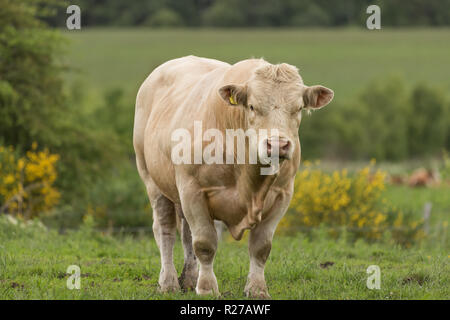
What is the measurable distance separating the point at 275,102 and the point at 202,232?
1397 millimetres

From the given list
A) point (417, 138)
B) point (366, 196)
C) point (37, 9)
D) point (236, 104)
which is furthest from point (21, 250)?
point (417, 138)

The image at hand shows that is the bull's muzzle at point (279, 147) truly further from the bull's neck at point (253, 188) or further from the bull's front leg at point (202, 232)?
the bull's front leg at point (202, 232)

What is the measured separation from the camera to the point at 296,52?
77.9 metres

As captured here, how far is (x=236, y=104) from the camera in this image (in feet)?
19.4

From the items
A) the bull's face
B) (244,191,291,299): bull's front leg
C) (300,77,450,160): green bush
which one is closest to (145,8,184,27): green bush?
(300,77,450,160): green bush

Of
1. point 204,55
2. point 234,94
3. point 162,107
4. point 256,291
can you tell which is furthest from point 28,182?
point 204,55

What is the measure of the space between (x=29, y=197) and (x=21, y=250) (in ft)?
29.1

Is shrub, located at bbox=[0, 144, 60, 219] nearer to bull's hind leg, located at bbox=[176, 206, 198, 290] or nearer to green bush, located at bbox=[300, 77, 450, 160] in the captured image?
bull's hind leg, located at bbox=[176, 206, 198, 290]

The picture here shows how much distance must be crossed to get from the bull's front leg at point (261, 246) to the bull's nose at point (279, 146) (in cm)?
96

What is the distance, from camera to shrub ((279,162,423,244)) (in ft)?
47.5

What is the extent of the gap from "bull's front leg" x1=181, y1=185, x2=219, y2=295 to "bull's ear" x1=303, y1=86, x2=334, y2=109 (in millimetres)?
1222

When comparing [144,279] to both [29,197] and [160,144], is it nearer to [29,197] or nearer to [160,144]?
[160,144]

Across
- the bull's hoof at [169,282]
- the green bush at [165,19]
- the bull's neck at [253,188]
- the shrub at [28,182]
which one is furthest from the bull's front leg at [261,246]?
the green bush at [165,19]

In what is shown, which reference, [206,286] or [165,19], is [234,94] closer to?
[206,286]
